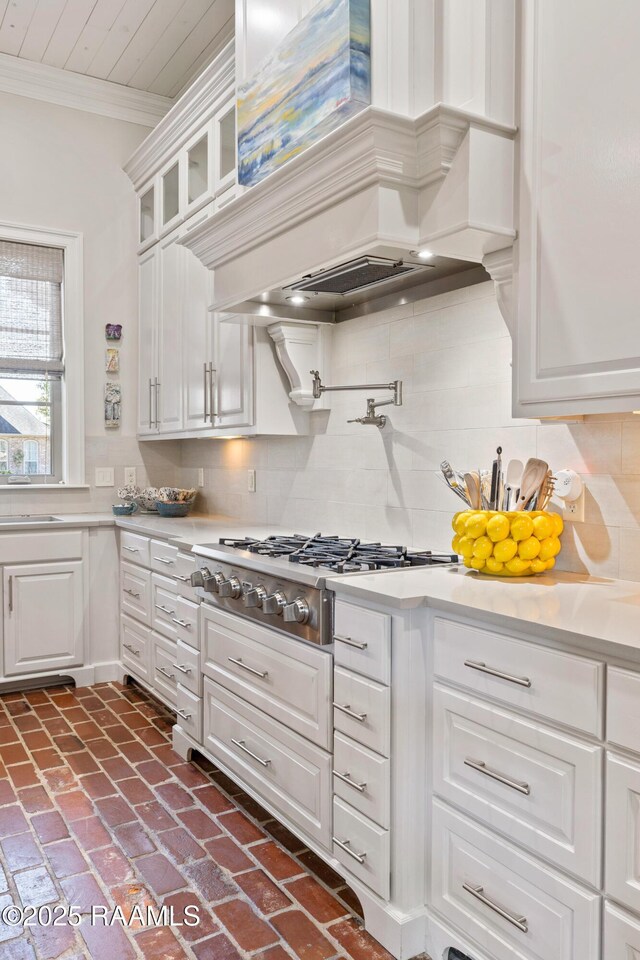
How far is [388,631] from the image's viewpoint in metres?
1.73

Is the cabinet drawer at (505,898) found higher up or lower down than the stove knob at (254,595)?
lower down

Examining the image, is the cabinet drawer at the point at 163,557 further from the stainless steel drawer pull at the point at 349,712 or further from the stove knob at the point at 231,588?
the stainless steel drawer pull at the point at 349,712

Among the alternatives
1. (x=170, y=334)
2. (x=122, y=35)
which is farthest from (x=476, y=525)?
(x=122, y=35)

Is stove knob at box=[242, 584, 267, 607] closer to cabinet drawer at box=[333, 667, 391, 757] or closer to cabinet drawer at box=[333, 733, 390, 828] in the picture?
cabinet drawer at box=[333, 667, 391, 757]

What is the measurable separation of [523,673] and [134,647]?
2.70 meters

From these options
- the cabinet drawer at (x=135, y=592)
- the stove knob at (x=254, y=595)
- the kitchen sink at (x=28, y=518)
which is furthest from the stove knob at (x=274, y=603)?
the kitchen sink at (x=28, y=518)

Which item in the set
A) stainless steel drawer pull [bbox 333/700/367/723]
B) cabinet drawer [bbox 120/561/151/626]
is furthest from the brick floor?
cabinet drawer [bbox 120/561/151/626]

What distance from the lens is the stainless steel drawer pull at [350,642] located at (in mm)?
1809

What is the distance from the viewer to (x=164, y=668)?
3297mm

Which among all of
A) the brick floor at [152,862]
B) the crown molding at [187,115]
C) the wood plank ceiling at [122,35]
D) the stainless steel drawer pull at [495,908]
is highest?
the wood plank ceiling at [122,35]

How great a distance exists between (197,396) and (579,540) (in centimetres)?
224

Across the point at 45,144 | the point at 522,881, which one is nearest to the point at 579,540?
the point at 522,881

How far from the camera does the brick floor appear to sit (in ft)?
5.84

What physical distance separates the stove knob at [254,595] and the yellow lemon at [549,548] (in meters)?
0.82
